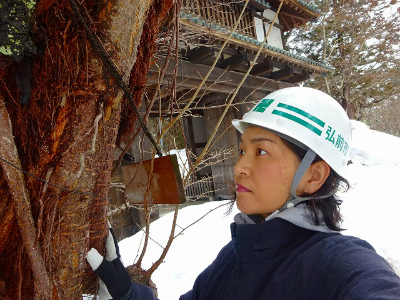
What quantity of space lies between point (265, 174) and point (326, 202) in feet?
1.10

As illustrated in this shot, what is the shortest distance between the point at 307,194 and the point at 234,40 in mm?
4469

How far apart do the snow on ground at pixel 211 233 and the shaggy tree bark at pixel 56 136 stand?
125 cm

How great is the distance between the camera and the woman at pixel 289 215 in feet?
3.32

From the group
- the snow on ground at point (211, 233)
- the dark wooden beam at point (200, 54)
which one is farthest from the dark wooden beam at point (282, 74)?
the snow on ground at point (211, 233)

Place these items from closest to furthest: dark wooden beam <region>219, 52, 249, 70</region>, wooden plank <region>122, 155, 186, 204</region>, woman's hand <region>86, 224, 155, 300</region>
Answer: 1. woman's hand <region>86, 224, 155, 300</region>
2. wooden plank <region>122, 155, 186, 204</region>
3. dark wooden beam <region>219, 52, 249, 70</region>

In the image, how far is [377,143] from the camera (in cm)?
1609

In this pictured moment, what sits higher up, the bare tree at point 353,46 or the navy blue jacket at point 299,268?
the bare tree at point 353,46

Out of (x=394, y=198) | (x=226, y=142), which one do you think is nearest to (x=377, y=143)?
(x=394, y=198)

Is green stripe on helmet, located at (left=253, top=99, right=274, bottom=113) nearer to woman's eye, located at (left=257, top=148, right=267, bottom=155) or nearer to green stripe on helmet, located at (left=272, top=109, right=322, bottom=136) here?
green stripe on helmet, located at (left=272, top=109, right=322, bottom=136)

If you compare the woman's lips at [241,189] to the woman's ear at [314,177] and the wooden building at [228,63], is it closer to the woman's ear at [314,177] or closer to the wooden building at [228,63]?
the woman's ear at [314,177]

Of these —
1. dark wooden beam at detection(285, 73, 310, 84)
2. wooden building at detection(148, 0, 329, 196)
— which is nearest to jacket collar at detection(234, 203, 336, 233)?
wooden building at detection(148, 0, 329, 196)

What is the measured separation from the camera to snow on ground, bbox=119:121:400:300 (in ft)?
15.3

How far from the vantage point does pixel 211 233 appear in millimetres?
6043

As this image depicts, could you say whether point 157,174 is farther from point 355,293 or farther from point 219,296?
point 355,293
